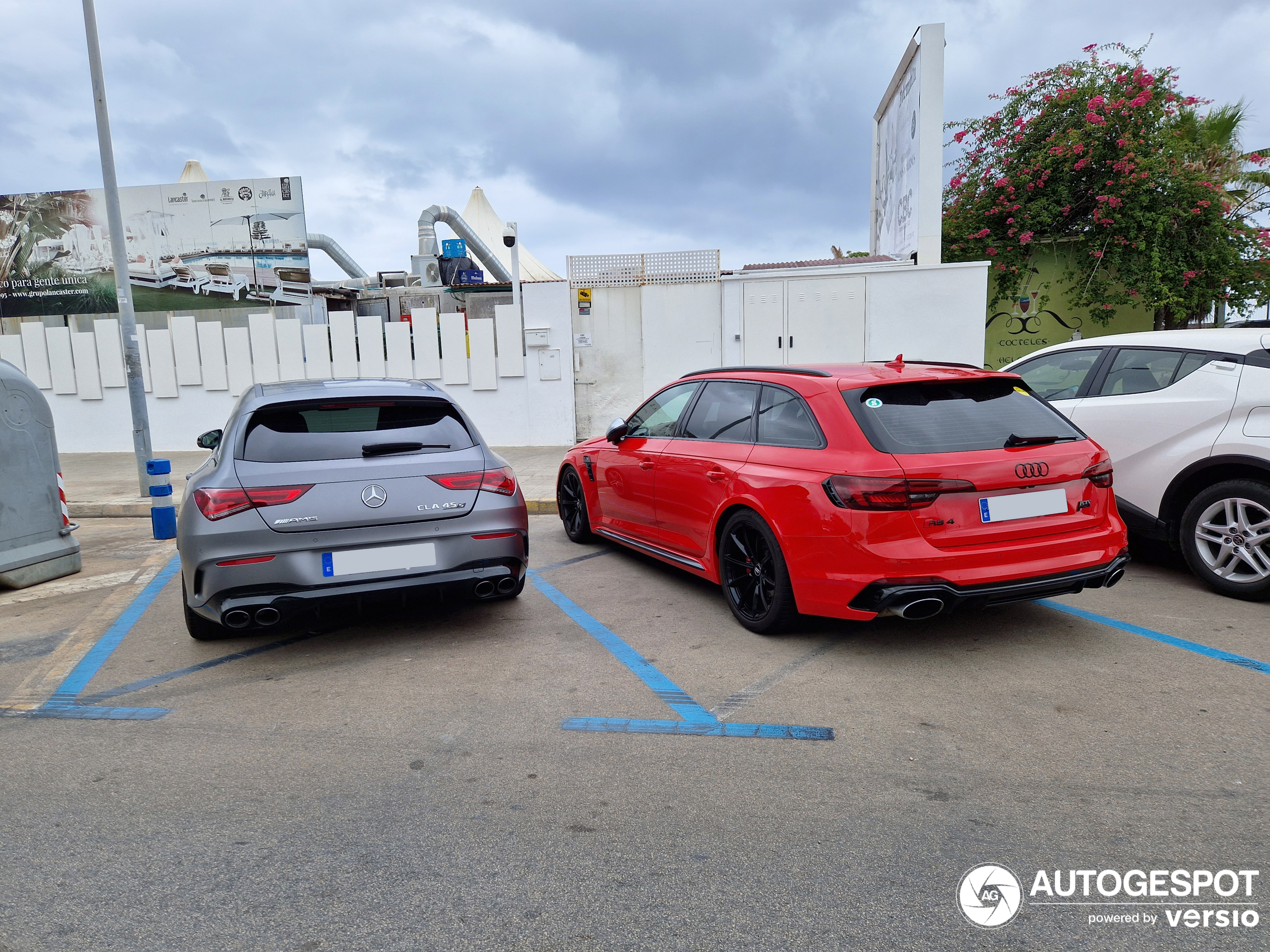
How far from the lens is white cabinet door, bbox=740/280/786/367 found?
12.9 m

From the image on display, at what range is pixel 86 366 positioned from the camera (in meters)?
14.1

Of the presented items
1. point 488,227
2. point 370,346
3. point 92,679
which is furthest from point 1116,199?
point 488,227

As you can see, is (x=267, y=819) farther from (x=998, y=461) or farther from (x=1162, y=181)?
(x=1162, y=181)

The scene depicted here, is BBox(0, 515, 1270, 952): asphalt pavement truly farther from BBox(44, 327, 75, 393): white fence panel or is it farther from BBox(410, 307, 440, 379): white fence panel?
BBox(44, 327, 75, 393): white fence panel

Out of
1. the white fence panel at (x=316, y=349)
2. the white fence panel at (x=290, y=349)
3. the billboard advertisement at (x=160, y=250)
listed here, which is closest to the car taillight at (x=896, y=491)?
the white fence panel at (x=316, y=349)

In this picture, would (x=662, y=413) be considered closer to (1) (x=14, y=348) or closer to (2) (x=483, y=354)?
(2) (x=483, y=354)

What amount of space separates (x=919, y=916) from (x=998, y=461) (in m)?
2.38

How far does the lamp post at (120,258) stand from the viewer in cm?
944

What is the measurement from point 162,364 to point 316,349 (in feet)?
8.88

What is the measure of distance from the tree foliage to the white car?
492 inches

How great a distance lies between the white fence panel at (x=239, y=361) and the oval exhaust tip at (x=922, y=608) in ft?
41.8

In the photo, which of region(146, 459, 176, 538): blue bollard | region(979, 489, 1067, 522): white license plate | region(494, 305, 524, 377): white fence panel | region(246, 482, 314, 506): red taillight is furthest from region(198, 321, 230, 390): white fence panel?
region(979, 489, 1067, 522): white license plate

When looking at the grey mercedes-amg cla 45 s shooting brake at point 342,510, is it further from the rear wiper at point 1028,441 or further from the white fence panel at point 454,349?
the white fence panel at point 454,349

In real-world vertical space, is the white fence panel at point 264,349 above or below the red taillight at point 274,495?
above
